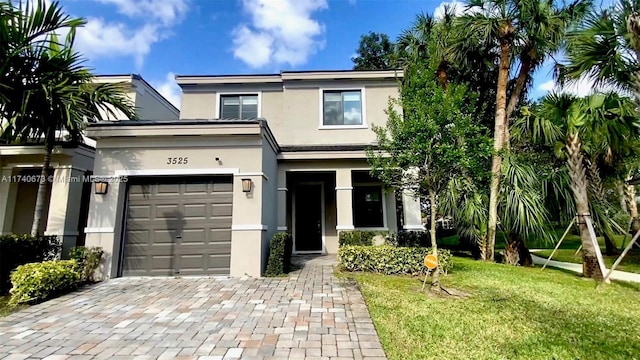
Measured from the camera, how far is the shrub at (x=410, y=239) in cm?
1061

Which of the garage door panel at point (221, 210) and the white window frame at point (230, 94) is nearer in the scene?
the garage door panel at point (221, 210)

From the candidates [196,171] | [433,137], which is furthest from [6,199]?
[433,137]

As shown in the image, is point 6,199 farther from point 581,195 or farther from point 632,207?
point 632,207

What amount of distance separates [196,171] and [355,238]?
5435mm

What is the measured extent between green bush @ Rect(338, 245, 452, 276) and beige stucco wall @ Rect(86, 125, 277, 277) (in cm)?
239

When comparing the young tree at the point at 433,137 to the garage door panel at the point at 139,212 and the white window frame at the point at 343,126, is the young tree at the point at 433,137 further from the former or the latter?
the garage door panel at the point at 139,212

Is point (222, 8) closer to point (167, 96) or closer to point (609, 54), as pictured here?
point (167, 96)

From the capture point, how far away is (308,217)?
13109mm

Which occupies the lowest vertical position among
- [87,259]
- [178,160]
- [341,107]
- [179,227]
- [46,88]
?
[87,259]

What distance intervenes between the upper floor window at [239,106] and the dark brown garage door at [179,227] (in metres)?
5.25

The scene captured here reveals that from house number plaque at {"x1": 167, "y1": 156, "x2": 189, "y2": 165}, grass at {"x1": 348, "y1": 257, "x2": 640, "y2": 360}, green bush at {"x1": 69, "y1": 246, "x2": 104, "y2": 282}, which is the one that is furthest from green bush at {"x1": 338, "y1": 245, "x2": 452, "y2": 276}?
green bush at {"x1": 69, "y1": 246, "x2": 104, "y2": 282}

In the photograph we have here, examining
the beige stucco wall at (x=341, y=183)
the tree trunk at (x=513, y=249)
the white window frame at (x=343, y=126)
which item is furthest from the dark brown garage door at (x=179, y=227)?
the tree trunk at (x=513, y=249)

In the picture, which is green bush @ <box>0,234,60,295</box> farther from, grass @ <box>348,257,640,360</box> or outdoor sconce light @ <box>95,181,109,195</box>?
grass @ <box>348,257,640,360</box>

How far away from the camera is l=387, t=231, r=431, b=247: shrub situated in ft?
34.8
